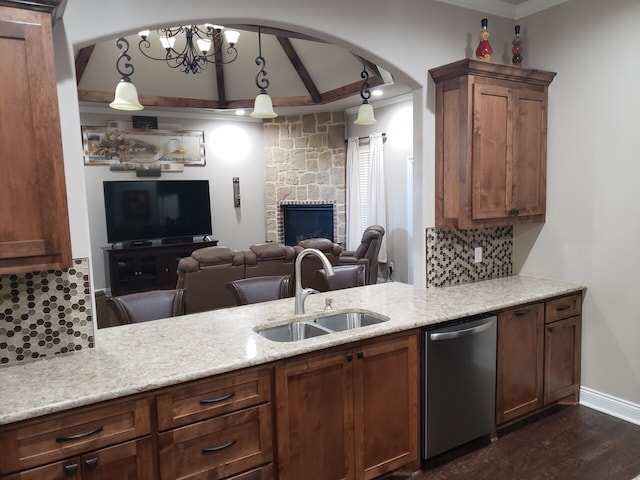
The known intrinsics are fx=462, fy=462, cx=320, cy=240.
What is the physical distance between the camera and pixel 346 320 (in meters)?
2.82

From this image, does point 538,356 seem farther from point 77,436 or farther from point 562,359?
point 77,436

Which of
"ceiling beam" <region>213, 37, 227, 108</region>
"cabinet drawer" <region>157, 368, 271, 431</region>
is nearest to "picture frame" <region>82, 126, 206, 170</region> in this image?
"ceiling beam" <region>213, 37, 227, 108</region>

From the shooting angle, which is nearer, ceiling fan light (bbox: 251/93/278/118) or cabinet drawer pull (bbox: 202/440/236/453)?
cabinet drawer pull (bbox: 202/440/236/453)

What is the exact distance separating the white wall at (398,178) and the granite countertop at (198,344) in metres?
3.72

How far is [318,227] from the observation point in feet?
26.3

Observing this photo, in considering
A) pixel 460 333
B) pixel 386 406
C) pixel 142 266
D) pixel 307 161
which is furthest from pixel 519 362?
pixel 142 266

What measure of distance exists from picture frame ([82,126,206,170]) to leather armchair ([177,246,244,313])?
3.61 metres

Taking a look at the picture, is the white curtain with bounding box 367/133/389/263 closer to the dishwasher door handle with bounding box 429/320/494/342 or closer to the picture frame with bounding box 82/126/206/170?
the picture frame with bounding box 82/126/206/170

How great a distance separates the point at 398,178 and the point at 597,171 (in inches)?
157

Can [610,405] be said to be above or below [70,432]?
below

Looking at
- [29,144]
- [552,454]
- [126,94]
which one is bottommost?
[552,454]

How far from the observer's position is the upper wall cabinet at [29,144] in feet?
5.47

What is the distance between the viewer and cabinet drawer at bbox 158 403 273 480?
1.87 m

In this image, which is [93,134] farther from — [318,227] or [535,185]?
[535,185]
